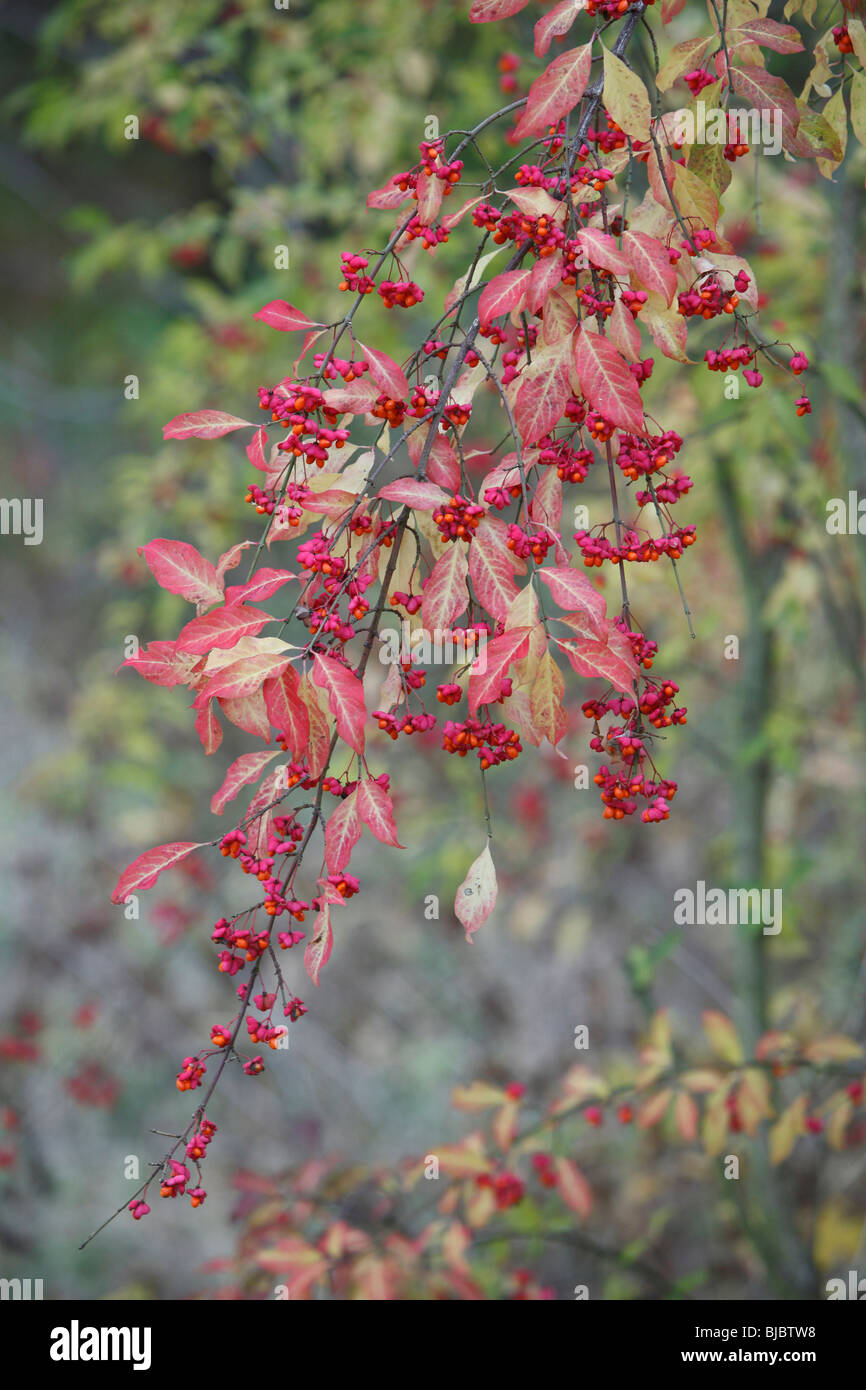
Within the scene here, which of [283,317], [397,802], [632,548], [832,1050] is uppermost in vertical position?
[397,802]

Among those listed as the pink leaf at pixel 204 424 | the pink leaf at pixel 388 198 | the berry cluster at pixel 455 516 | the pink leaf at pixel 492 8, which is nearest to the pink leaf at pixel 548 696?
the berry cluster at pixel 455 516

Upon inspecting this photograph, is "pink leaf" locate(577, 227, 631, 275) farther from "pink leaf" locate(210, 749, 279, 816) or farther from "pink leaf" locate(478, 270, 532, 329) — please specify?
"pink leaf" locate(210, 749, 279, 816)

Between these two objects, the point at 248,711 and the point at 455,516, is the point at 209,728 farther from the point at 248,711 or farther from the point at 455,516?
the point at 455,516

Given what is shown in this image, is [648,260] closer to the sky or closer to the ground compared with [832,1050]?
closer to the sky

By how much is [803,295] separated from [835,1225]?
211 centimetres

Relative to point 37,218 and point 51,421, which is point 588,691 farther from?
point 37,218

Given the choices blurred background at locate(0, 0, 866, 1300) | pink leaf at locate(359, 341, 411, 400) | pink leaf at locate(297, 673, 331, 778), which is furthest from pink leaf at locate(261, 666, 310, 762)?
blurred background at locate(0, 0, 866, 1300)

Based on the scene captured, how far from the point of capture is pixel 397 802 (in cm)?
317

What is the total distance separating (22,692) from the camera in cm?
448

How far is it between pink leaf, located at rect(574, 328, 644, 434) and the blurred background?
0.81 metres

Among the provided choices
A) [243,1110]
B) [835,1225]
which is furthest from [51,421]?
[835,1225]

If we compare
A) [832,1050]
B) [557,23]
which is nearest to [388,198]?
[557,23]

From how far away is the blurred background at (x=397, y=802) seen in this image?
2.22m

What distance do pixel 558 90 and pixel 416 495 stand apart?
0.36 metres
